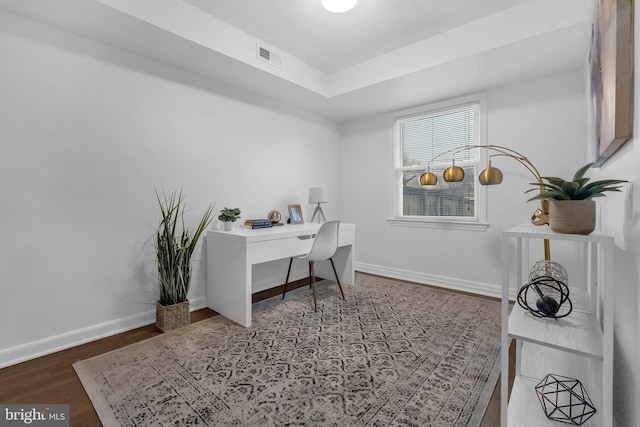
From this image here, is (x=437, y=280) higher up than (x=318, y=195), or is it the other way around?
(x=318, y=195)

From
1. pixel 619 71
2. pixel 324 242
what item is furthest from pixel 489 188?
pixel 619 71

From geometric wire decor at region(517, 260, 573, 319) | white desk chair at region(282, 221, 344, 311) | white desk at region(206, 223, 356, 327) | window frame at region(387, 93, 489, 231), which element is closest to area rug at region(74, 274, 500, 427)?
white desk at region(206, 223, 356, 327)

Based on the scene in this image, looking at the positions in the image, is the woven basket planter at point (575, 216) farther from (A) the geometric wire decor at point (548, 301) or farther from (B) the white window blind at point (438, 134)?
(B) the white window blind at point (438, 134)

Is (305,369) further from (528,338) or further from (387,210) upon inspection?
(387,210)

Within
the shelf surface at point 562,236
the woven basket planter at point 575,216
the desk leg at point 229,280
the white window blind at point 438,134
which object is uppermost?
the white window blind at point 438,134

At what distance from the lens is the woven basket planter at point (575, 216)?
1.10 meters

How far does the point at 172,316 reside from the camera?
96.0 inches

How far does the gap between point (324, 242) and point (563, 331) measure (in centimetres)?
197

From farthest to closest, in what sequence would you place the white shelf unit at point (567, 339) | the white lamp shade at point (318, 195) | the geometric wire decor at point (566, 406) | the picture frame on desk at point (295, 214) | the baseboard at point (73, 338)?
1. the white lamp shade at point (318, 195)
2. the picture frame on desk at point (295, 214)
3. the baseboard at point (73, 338)
4. the geometric wire decor at point (566, 406)
5. the white shelf unit at point (567, 339)

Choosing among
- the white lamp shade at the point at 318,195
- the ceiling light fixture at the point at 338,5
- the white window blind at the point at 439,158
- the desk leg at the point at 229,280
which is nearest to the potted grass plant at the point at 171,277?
the desk leg at the point at 229,280

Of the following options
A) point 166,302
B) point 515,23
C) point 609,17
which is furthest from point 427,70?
point 166,302

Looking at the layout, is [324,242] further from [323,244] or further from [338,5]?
[338,5]

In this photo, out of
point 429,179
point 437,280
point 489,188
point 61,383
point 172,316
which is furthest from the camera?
point 437,280

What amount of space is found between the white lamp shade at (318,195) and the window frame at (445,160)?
39.6 inches
